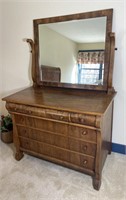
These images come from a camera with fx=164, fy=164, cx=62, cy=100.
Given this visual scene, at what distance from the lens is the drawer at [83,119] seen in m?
1.32

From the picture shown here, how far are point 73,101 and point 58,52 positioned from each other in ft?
2.68

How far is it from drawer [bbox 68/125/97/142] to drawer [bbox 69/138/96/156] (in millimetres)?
53

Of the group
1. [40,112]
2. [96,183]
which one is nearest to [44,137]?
[40,112]

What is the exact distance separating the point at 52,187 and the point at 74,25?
1771 mm

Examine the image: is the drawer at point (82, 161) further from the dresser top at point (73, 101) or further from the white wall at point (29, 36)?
the white wall at point (29, 36)

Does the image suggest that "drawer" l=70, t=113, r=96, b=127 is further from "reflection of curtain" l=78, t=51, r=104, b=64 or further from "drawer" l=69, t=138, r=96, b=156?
"reflection of curtain" l=78, t=51, r=104, b=64

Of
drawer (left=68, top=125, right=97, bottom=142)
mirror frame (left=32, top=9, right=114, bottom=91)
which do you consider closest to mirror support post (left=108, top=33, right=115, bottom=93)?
mirror frame (left=32, top=9, right=114, bottom=91)

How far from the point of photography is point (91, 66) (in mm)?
1953

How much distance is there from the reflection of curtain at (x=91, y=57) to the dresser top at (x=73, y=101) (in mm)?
362

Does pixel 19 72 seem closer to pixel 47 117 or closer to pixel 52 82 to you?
pixel 52 82

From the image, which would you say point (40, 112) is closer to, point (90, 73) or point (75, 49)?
point (90, 73)

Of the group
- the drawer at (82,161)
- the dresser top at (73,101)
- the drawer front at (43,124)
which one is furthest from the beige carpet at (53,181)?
the dresser top at (73,101)

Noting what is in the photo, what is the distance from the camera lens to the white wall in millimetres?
1780

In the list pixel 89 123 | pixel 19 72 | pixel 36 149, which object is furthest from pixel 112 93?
pixel 19 72
